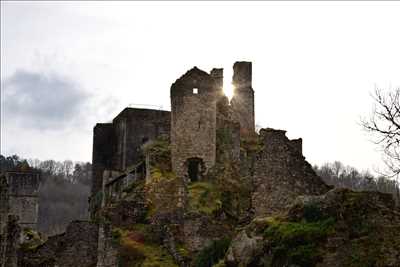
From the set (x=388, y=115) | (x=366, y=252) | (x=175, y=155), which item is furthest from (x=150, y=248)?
(x=366, y=252)

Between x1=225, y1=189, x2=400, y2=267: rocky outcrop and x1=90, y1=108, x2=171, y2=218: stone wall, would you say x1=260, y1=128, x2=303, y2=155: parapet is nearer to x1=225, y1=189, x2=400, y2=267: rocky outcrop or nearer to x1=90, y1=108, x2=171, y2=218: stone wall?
x1=225, y1=189, x2=400, y2=267: rocky outcrop

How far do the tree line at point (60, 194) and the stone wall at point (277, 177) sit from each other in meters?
60.8

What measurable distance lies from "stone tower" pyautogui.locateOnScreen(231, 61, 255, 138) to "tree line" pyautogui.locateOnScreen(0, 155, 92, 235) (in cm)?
4039

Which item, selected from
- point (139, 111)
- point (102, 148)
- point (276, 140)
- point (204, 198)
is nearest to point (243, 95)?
point (139, 111)

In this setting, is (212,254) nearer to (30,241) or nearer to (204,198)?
(204,198)

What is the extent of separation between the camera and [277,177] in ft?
71.5

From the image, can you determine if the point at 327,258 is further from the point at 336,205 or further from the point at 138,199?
the point at 138,199

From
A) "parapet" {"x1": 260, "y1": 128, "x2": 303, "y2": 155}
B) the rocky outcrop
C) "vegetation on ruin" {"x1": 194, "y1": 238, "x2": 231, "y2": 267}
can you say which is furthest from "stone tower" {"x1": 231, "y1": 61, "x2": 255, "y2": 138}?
the rocky outcrop

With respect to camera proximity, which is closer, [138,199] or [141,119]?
[138,199]

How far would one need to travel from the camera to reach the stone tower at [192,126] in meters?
36.3

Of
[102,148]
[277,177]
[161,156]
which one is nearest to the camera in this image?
[277,177]

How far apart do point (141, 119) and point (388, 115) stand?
32088mm

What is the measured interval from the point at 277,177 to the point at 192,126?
1501 cm

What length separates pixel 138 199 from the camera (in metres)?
33.3
